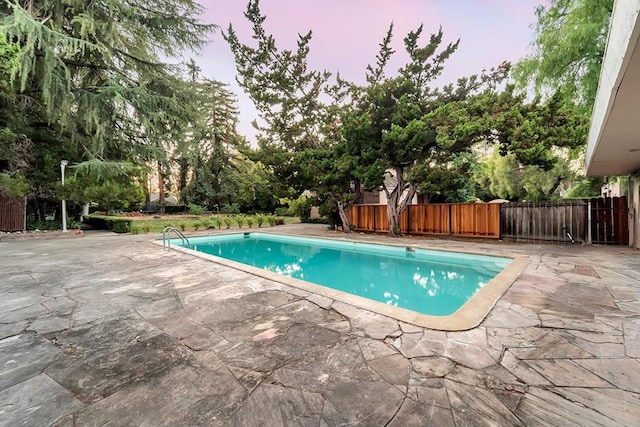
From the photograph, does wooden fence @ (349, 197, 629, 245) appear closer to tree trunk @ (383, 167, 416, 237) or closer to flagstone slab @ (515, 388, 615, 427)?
tree trunk @ (383, 167, 416, 237)

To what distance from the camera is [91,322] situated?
9.48 ft

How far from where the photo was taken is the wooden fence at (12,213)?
36.1ft

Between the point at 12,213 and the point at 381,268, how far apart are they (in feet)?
49.5

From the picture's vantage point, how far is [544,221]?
365 inches

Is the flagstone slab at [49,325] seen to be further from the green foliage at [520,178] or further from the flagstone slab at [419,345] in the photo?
the green foliage at [520,178]

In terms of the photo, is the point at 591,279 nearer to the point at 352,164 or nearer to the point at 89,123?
the point at 352,164

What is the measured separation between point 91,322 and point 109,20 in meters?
12.0

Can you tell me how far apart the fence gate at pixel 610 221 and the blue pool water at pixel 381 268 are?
4560 millimetres

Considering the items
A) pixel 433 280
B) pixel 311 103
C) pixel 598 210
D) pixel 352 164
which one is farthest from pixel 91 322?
pixel 598 210

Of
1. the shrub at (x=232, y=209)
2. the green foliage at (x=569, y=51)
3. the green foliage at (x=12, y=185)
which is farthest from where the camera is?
the shrub at (x=232, y=209)

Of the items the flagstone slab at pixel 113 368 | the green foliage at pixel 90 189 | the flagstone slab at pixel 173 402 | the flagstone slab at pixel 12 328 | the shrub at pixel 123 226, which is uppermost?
the green foliage at pixel 90 189

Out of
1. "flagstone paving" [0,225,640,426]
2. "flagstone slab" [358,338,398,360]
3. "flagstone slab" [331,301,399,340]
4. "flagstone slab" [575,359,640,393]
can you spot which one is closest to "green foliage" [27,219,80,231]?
"flagstone paving" [0,225,640,426]

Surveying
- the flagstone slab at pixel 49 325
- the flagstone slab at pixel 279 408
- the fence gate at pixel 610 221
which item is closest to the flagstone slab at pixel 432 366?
the flagstone slab at pixel 279 408

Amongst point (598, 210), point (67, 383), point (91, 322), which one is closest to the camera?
point (67, 383)
